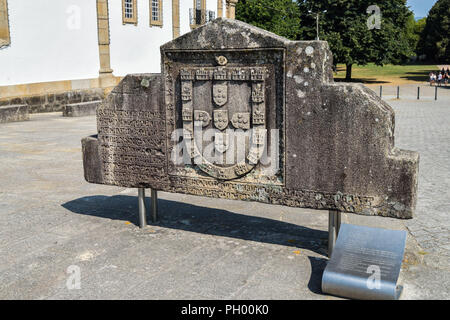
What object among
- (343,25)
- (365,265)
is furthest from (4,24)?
(343,25)

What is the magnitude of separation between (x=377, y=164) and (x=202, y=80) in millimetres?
1990

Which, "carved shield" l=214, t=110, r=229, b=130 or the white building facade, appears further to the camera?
the white building facade

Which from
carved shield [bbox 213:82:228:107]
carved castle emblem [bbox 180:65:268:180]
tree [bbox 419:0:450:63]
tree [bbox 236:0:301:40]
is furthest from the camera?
tree [bbox 419:0:450:63]

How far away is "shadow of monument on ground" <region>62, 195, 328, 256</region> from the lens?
18.5ft

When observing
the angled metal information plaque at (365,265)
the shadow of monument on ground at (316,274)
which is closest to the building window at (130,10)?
the shadow of monument on ground at (316,274)

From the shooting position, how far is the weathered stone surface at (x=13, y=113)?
1641 cm

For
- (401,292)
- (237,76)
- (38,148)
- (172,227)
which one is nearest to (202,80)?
→ (237,76)

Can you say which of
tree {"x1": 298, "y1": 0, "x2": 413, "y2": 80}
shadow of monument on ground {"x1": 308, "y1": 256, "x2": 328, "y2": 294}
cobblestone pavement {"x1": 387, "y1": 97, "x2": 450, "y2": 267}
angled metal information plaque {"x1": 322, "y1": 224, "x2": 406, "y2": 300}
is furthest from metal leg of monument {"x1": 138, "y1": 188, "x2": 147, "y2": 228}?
tree {"x1": 298, "y1": 0, "x2": 413, "y2": 80}

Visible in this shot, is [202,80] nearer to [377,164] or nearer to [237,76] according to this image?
[237,76]

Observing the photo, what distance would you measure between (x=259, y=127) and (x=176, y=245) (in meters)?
1.55

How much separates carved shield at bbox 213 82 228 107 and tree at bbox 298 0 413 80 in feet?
111

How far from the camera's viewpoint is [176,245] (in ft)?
17.9

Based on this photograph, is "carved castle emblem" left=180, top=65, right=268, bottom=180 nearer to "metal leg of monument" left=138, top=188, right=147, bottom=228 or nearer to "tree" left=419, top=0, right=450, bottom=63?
"metal leg of monument" left=138, top=188, right=147, bottom=228

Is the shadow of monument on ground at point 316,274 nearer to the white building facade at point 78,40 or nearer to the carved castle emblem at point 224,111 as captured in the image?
the carved castle emblem at point 224,111
